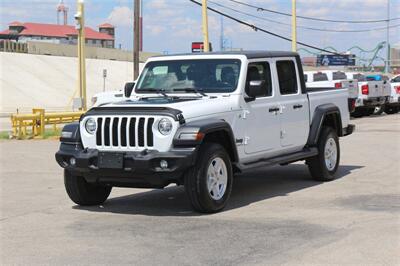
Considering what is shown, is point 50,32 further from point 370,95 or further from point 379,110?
point 370,95

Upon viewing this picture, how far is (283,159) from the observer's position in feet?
31.2

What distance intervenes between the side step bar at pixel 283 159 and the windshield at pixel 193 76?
1032 mm

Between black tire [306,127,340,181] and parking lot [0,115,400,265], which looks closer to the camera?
parking lot [0,115,400,265]

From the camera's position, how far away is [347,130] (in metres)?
11.4

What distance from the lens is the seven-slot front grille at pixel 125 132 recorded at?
25.3 ft

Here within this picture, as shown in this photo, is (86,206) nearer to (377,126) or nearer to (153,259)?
(153,259)

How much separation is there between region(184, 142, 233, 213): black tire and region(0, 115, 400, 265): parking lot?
136 mm

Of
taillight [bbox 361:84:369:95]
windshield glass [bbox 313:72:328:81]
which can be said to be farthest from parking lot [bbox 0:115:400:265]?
taillight [bbox 361:84:369:95]

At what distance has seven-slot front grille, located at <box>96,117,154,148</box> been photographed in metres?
7.71

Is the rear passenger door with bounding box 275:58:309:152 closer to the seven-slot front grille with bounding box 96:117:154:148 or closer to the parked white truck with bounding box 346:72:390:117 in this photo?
the seven-slot front grille with bounding box 96:117:154:148

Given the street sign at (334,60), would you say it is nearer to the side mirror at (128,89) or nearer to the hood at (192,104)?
the side mirror at (128,89)

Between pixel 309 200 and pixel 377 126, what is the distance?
14.7 metres

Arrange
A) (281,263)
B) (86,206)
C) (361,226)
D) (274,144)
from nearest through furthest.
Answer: (281,263) < (361,226) < (86,206) < (274,144)

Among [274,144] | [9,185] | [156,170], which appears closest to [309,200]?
[274,144]
